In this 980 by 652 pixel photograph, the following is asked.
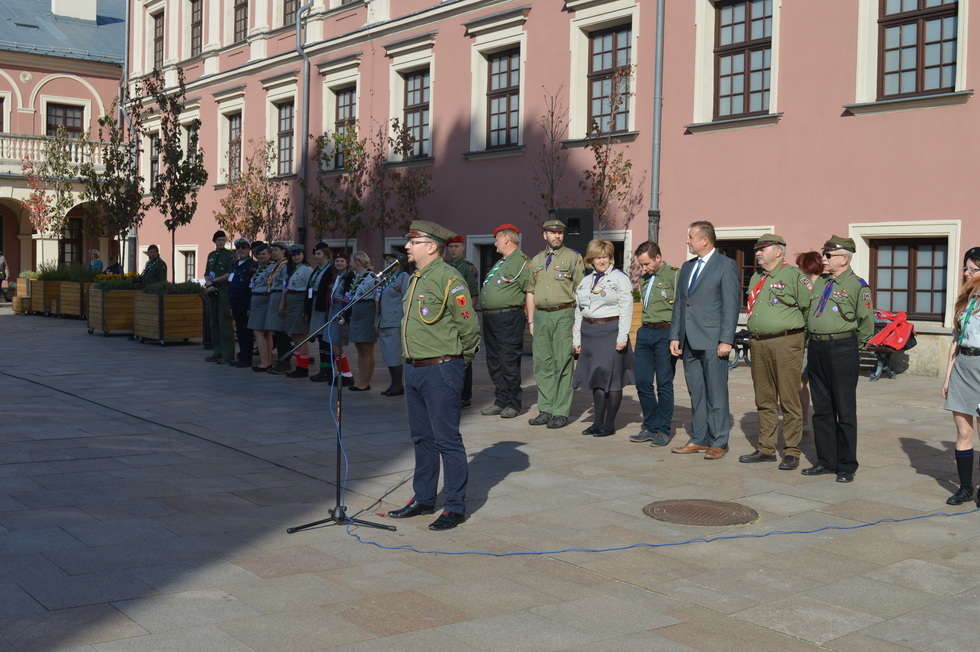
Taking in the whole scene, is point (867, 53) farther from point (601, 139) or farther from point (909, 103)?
point (601, 139)

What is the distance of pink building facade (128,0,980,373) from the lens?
15.3 meters

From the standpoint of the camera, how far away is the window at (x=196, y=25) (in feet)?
109

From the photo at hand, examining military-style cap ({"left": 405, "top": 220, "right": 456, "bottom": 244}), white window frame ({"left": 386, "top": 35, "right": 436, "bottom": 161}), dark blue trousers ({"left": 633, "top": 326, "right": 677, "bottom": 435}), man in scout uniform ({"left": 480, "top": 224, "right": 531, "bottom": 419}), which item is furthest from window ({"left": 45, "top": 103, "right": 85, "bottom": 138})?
military-style cap ({"left": 405, "top": 220, "right": 456, "bottom": 244})

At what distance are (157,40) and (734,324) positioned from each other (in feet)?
102

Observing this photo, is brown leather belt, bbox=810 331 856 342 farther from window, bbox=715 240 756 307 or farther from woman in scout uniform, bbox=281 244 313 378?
window, bbox=715 240 756 307

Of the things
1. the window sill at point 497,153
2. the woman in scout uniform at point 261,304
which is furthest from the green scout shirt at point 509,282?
the window sill at point 497,153

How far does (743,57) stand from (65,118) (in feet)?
106

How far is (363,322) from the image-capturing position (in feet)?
42.8

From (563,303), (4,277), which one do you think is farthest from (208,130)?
(563,303)

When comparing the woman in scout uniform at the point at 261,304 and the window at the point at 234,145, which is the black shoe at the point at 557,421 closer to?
the woman in scout uniform at the point at 261,304

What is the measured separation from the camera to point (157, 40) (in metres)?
35.8

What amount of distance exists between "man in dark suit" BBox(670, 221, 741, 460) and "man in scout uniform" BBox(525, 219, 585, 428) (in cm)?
158

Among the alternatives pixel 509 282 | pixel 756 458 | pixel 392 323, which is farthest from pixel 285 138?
pixel 756 458

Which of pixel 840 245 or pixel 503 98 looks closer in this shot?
pixel 840 245
